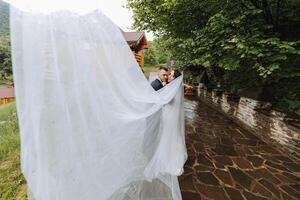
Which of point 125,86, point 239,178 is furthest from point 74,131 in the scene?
point 239,178

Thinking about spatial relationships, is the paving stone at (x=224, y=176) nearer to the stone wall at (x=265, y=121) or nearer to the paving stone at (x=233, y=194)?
the paving stone at (x=233, y=194)

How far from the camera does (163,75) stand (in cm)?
374

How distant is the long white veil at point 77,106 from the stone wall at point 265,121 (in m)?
3.65

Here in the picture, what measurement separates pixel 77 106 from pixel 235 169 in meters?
3.43

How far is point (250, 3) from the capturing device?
5.33 meters

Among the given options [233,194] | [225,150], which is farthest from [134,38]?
[233,194]

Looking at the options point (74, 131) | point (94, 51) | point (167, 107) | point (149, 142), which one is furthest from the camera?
point (167, 107)

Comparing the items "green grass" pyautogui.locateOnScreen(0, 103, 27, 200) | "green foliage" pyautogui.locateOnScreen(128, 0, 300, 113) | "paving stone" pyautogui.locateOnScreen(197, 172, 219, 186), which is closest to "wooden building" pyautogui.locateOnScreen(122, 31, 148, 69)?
"green foliage" pyautogui.locateOnScreen(128, 0, 300, 113)

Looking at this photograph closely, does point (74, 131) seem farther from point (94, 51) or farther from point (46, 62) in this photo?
point (94, 51)

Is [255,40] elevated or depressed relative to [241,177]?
elevated

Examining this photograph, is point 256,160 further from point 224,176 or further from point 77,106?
point 77,106

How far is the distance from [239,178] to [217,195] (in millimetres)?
761

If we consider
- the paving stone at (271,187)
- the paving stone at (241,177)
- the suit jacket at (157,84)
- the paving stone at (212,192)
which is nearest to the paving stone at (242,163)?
the paving stone at (241,177)

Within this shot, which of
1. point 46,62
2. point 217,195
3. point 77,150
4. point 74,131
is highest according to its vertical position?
point 46,62
